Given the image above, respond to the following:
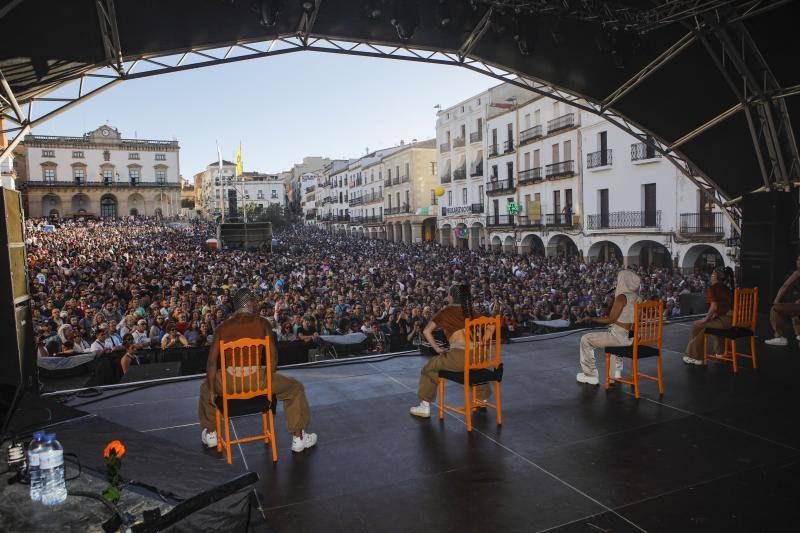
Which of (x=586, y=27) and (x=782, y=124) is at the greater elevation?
(x=586, y=27)

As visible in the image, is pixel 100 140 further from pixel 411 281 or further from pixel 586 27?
pixel 586 27

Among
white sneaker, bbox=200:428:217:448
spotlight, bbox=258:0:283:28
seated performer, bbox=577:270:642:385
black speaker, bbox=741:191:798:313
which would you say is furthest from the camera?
black speaker, bbox=741:191:798:313

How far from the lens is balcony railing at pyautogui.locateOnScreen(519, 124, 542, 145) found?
26.8 metres

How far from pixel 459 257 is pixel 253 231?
16.1 meters

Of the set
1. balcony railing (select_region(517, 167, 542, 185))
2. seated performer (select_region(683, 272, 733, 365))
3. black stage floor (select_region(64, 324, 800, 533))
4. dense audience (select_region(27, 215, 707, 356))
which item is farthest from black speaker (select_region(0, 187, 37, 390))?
balcony railing (select_region(517, 167, 542, 185))

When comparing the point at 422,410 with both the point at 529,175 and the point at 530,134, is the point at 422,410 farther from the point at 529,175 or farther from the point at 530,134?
the point at 530,134

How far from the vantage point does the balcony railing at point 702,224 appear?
18172 mm

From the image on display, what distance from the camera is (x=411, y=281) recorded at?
16297mm

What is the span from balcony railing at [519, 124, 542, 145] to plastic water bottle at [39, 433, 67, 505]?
1056 inches

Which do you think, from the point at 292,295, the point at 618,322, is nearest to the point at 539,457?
the point at 618,322

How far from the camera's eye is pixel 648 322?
520 cm

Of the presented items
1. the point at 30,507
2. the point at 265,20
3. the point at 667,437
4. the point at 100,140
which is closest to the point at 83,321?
the point at 265,20

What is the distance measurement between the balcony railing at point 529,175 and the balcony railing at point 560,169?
0.55m

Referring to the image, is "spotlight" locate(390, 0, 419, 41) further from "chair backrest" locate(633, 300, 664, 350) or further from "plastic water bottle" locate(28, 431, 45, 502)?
"plastic water bottle" locate(28, 431, 45, 502)
